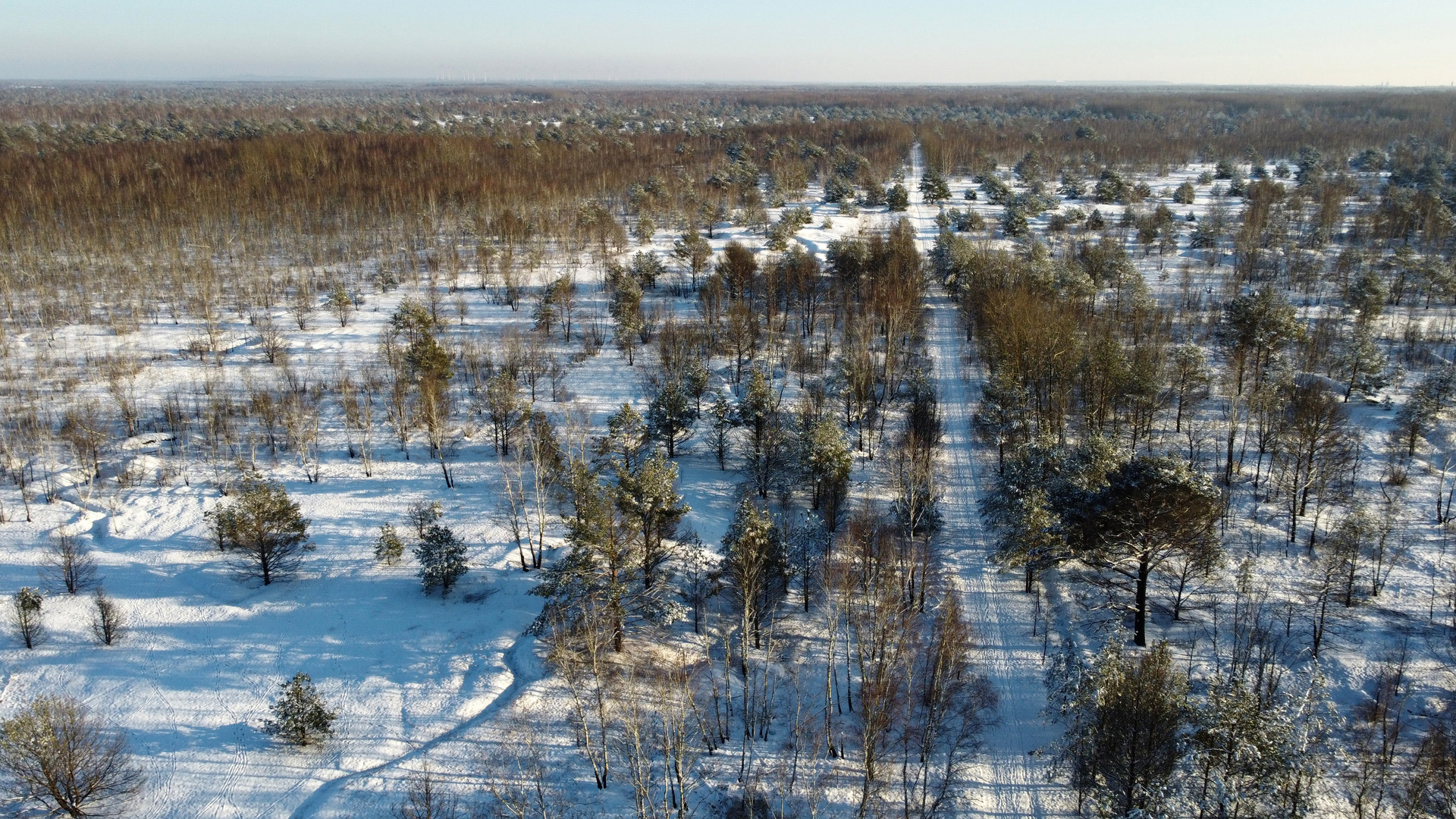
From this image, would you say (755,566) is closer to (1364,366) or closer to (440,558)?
(440,558)

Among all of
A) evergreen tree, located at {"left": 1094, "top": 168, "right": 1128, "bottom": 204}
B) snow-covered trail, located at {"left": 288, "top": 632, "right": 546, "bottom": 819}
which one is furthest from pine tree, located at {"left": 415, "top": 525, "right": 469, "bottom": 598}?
evergreen tree, located at {"left": 1094, "top": 168, "right": 1128, "bottom": 204}

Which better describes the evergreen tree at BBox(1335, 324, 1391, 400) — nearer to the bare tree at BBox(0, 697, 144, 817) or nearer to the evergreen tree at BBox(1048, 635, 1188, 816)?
the evergreen tree at BBox(1048, 635, 1188, 816)

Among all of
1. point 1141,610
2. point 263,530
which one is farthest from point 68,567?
point 1141,610

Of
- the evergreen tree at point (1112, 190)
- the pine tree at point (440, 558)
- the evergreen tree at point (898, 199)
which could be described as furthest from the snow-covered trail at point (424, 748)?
the evergreen tree at point (1112, 190)

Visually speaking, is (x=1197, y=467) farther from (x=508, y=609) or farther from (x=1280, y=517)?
(x=508, y=609)

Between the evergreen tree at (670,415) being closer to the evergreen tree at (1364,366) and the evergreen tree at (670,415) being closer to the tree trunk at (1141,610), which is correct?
the tree trunk at (1141,610)

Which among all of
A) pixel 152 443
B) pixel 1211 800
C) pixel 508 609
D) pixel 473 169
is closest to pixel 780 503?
pixel 508 609
